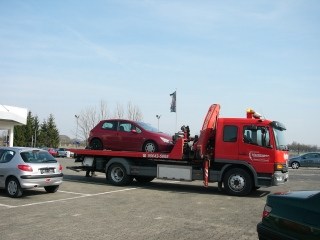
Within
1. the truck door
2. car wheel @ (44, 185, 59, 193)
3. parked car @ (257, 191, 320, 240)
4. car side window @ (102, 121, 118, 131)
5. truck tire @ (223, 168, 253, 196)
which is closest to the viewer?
parked car @ (257, 191, 320, 240)

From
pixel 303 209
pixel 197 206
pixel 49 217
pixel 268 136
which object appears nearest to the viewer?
pixel 303 209

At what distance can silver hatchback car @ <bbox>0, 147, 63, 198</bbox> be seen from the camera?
12133mm

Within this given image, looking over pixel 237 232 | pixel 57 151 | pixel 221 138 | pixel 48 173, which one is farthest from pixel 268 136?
pixel 57 151

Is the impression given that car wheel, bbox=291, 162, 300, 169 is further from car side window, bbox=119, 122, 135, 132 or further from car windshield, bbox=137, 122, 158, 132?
car side window, bbox=119, 122, 135, 132

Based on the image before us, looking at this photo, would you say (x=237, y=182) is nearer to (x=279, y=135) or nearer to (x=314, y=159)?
(x=279, y=135)

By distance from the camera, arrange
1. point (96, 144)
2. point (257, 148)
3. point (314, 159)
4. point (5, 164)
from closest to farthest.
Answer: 1. point (5, 164)
2. point (257, 148)
3. point (96, 144)
4. point (314, 159)

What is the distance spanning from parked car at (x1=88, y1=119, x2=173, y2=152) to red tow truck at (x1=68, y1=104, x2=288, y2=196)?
1.19ft

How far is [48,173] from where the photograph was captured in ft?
41.7

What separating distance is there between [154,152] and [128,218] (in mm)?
6268

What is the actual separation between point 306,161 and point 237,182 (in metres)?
23.5

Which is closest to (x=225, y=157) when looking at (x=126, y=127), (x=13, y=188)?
(x=126, y=127)

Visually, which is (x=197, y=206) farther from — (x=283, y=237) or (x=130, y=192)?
(x=283, y=237)

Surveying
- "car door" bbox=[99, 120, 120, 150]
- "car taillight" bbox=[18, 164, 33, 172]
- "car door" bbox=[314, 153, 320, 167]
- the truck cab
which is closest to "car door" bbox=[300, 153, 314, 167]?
"car door" bbox=[314, 153, 320, 167]

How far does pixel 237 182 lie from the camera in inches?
552
